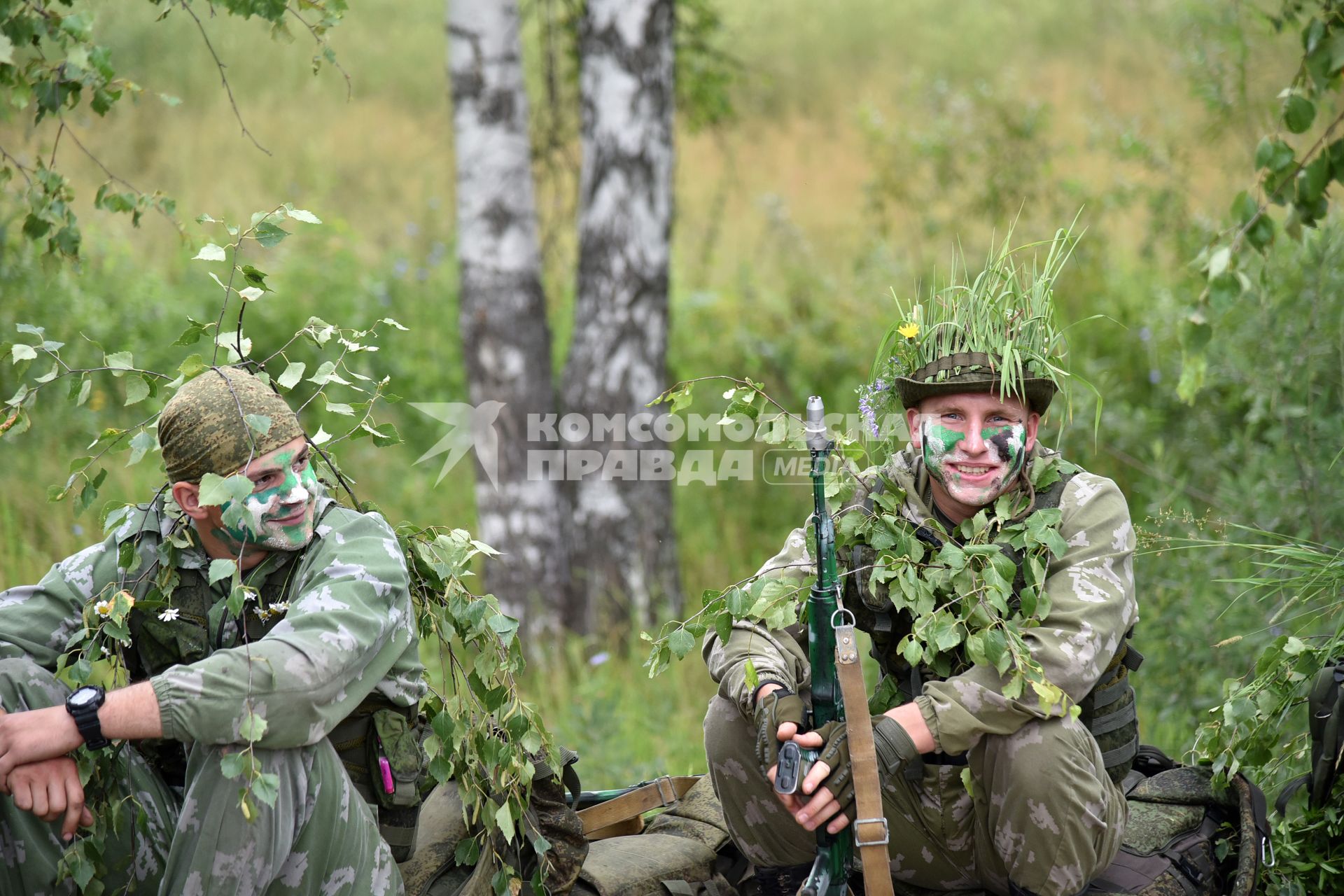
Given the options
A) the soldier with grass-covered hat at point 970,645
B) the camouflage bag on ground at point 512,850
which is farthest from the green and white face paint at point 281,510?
the soldier with grass-covered hat at point 970,645

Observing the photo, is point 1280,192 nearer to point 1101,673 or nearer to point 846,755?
point 1101,673

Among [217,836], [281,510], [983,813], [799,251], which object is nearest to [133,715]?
[217,836]

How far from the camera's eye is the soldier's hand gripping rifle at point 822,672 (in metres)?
2.85

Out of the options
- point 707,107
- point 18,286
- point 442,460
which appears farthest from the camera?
point 442,460

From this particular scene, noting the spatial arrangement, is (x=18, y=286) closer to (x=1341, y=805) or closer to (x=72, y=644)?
(x=72, y=644)

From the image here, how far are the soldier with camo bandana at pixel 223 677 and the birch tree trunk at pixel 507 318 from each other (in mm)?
3012

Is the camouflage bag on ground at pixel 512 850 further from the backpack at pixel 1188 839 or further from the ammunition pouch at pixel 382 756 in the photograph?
the backpack at pixel 1188 839

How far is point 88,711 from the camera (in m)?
2.50

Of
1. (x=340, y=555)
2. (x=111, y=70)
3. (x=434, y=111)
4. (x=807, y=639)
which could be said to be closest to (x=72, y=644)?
(x=340, y=555)

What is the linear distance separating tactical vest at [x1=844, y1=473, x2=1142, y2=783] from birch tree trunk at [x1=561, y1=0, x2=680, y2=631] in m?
2.77

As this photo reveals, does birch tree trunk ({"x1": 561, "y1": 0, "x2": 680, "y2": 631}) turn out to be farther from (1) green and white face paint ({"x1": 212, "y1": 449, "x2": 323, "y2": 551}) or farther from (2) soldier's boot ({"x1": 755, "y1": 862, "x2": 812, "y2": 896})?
(1) green and white face paint ({"x1": 212, "y1": 449, "x2": 323, "y2": 551})

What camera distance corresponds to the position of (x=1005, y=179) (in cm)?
788

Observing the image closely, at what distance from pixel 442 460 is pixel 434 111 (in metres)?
6.59

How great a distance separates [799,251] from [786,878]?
6.90 meters
